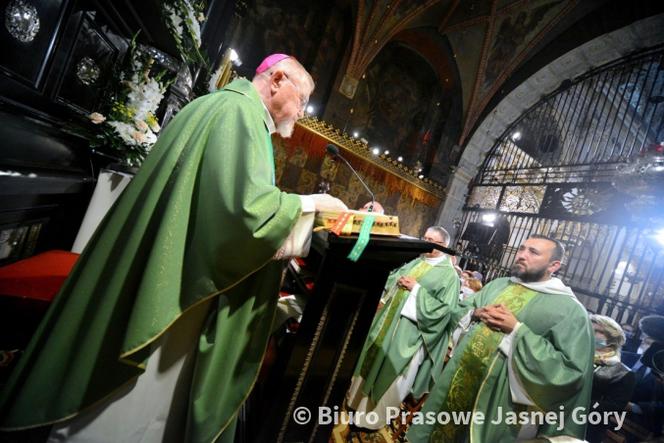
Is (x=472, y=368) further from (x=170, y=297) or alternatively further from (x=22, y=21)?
(x=22, y=21)

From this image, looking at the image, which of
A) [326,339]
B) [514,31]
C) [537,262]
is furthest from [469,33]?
[326,339]

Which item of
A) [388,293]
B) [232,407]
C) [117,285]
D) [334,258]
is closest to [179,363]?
[232,407]

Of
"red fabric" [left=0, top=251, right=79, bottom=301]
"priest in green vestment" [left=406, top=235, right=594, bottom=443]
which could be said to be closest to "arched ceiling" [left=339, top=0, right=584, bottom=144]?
"priest in green vestment" [left=406, top=235, right=594, bottom=443]

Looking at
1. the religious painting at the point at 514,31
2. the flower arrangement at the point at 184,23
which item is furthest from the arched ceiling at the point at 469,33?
the flower arrangement at the point at 184,23

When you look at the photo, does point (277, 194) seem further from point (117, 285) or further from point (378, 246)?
point (117, 285)

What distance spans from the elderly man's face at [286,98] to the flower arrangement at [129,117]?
1.42 m

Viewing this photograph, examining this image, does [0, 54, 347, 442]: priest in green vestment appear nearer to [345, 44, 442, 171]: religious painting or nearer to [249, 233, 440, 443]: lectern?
[249, 233, 440, 443]: lectern

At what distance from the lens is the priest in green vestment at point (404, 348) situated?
3.05 meters

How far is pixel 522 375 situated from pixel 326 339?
6.07ft

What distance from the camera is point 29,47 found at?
1.61 metres

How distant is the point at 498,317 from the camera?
2490 millimetres

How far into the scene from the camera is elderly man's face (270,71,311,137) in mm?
1456

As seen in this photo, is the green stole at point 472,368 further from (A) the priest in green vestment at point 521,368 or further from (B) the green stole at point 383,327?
(B) the green stole at point 383,327

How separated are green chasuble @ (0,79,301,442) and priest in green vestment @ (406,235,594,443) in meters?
2.23
